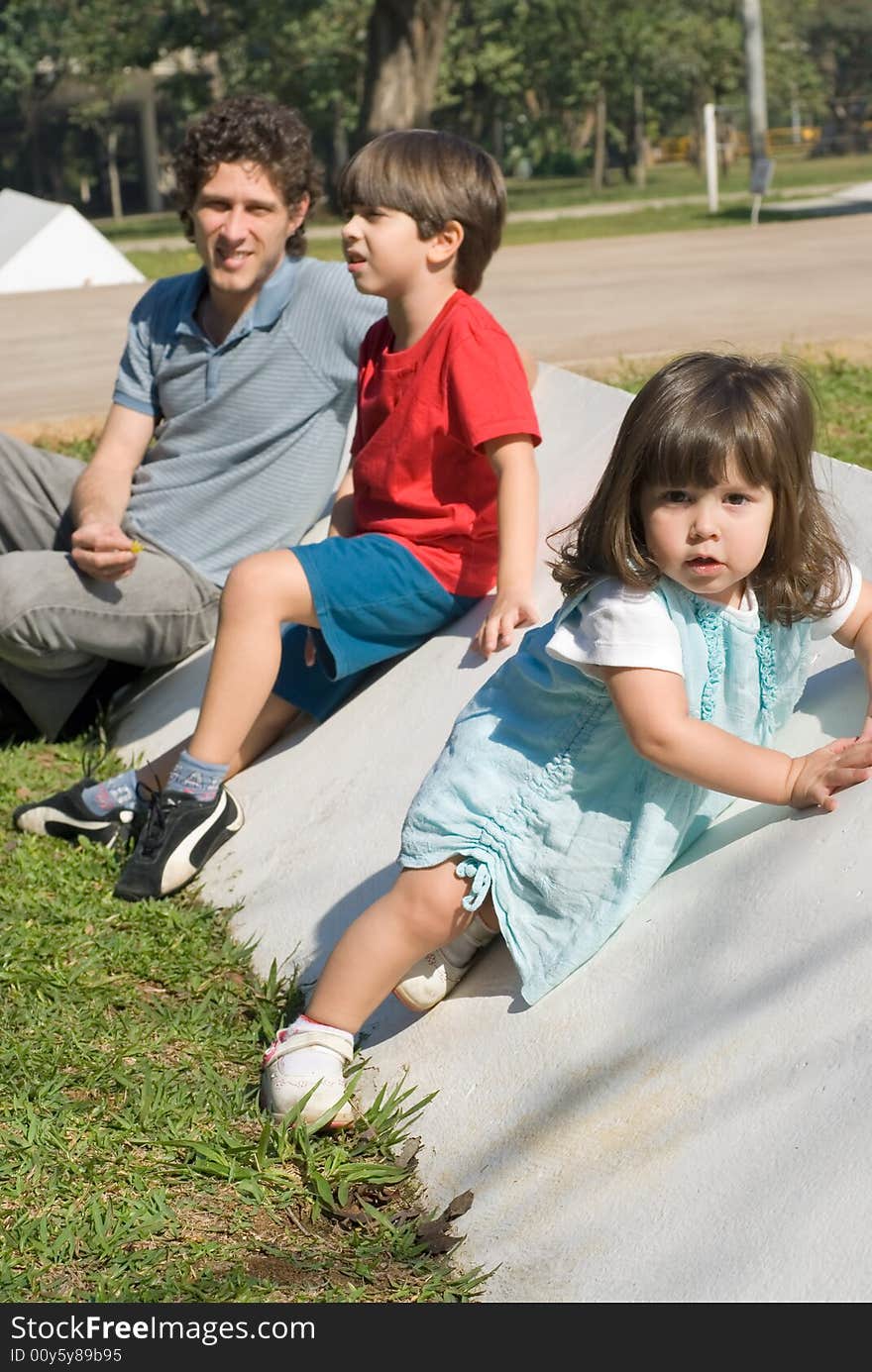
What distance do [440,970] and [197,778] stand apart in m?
0.97

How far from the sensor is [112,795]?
3.64m

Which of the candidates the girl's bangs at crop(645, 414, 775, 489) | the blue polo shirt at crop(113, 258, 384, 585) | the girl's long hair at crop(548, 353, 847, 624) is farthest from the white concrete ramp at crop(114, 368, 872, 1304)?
the blue polo shirt at crop(113, 258, 384, 585)

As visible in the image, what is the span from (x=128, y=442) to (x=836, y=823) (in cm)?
255

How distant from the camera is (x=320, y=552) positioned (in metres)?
3.41

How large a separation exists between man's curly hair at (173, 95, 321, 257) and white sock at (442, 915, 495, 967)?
7.29 feet

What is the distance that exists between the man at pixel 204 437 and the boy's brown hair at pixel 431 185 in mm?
522

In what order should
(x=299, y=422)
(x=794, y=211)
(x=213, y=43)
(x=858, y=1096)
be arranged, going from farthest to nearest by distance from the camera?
(x=213, y=43), (x=794, y=211), (x=299, y=422), (x=858, y=1096)

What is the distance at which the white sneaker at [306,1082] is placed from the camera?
8.13 feet

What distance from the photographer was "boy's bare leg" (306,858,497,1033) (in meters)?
2.50

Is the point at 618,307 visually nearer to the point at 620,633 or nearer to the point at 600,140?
the point at 620,633

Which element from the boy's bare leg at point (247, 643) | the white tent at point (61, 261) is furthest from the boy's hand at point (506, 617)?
the white tent at point (61, 261)
